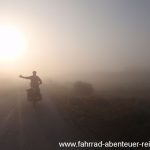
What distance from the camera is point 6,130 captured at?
14758 millimetres

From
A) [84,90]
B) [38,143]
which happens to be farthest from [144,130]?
[84,90]

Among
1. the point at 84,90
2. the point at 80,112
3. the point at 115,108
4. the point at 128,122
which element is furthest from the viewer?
the point at 84,90

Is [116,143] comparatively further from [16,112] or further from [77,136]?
[16,112]

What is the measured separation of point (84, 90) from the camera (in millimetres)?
37031

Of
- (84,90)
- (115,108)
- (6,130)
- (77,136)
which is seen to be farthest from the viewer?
(84,90)

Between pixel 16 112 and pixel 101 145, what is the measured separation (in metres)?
7.93

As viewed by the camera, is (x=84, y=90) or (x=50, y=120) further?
(x=84, y=90)

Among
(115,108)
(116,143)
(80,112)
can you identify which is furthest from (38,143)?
(115,108)

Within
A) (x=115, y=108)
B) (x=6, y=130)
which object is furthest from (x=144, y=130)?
(x=115, y=108)

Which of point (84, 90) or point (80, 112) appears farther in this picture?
point (84, 90)

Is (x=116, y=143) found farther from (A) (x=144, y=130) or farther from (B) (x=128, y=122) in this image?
(B) (x=128, y=122)

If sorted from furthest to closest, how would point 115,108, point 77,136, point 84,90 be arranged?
1. point 84,90
2. point 115,108
3. point 77,136

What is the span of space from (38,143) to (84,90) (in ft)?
80.3

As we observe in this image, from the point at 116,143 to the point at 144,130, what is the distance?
200 centimetres
